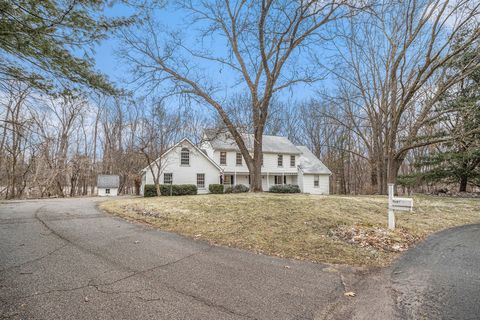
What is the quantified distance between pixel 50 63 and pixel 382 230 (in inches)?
288

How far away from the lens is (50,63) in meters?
3.14

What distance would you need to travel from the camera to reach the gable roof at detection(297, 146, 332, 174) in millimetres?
26914

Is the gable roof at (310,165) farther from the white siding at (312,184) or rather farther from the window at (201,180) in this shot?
the window at (201,180)

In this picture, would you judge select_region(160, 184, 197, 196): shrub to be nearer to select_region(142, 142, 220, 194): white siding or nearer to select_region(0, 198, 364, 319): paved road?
select_region(142, 142, 220, 194): white siding

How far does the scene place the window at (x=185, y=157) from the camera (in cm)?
→ 2264

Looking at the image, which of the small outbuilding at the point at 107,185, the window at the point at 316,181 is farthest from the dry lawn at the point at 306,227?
the small outbuilding at the point at 107,185

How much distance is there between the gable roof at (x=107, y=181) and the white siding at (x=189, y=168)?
339 inches

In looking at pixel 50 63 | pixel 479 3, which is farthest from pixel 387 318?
pixel 479 3

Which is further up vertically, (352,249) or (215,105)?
(215,105)

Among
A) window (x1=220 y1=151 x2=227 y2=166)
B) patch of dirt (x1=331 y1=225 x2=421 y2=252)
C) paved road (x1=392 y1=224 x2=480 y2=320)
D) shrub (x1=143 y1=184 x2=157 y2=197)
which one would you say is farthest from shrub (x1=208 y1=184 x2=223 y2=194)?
paved road (x1=392 y1=224 x2=480 y2=320)

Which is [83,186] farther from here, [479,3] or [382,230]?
[479,3]

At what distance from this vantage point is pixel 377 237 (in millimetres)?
5340

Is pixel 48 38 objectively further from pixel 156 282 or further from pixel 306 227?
pixel 306 227

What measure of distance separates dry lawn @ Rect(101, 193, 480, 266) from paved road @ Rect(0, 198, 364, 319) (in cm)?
65
